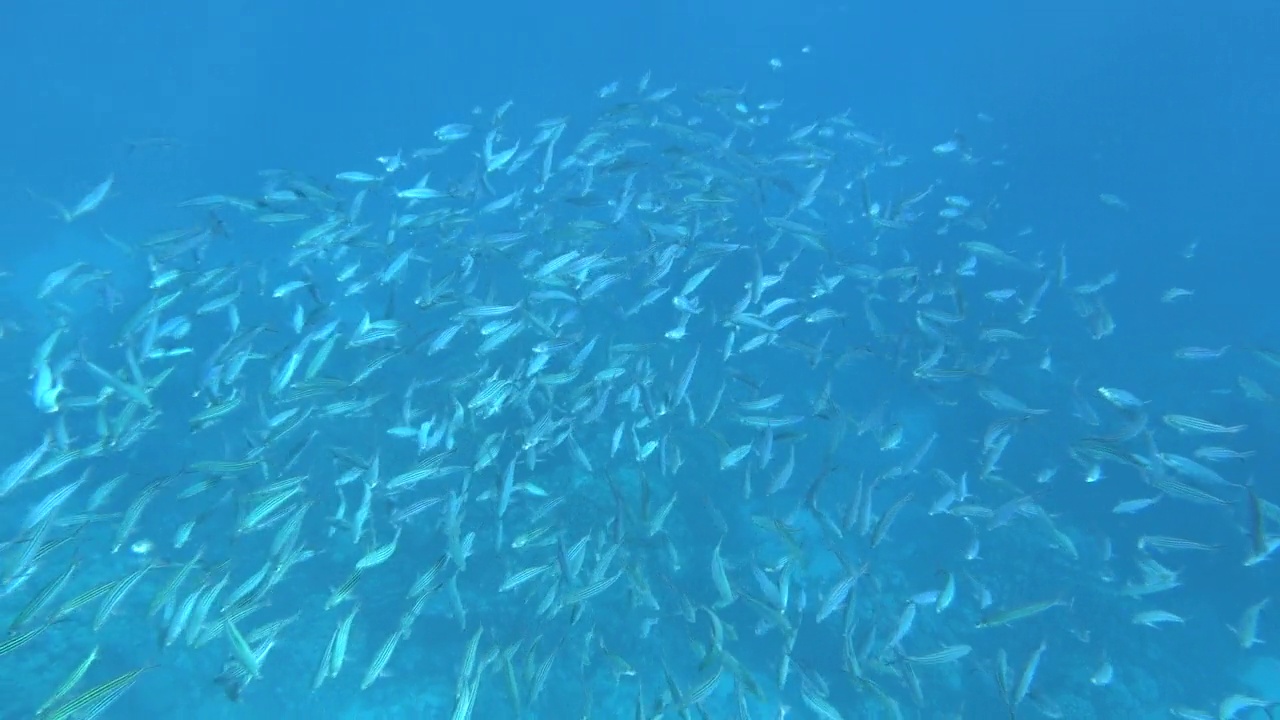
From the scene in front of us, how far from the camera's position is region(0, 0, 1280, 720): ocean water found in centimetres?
947

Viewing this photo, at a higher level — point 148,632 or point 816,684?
point 148,632

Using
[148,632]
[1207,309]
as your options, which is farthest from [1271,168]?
[148,632]

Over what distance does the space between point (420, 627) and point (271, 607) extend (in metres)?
2.25

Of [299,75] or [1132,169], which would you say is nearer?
[1132,169]

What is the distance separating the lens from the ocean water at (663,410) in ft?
31.1

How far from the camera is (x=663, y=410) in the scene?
9094 mm

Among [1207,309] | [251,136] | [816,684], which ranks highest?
[251,136]

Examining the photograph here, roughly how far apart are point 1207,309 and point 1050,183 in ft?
39.1

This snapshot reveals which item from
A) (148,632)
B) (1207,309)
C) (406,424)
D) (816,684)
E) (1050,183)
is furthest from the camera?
(1050,183)

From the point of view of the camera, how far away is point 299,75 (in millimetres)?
39938

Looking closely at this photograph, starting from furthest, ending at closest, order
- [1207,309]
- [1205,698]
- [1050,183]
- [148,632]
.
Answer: [1050,183], [1207,309], [1205,698], [148,632]

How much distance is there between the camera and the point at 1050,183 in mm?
33281

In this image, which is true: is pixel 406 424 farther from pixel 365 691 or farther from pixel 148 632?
pixel 148 632

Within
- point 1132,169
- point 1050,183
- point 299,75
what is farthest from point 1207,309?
point 299,75
